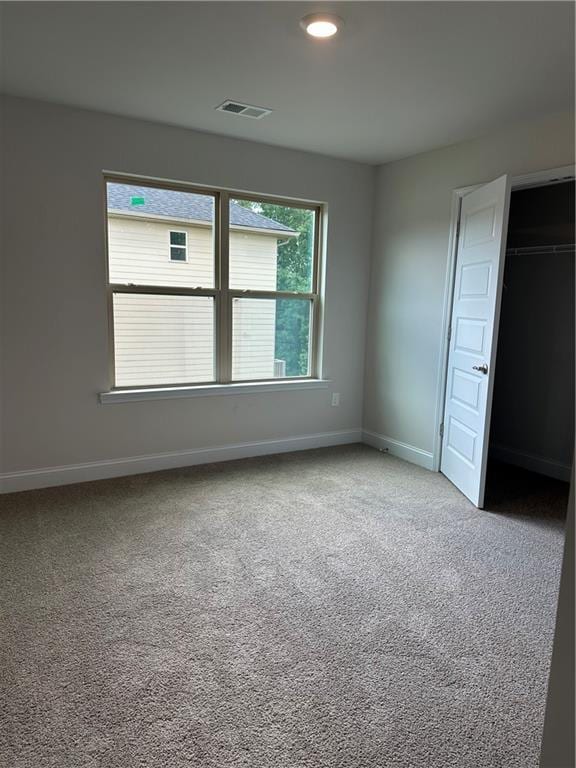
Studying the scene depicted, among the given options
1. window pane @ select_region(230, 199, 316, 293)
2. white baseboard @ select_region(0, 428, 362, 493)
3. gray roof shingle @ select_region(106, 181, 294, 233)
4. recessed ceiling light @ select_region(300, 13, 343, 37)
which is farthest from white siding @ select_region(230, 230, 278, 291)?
recessed ceiling light @ select_region(300, 13, 343, 37)

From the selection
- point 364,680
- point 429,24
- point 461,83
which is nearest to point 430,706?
point 364,680

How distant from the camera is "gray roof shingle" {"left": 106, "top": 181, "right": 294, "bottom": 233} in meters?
3.66

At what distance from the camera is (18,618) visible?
2.17 meters

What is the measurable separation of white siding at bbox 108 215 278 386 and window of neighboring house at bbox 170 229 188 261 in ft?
0.10

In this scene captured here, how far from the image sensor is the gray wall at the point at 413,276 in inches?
149

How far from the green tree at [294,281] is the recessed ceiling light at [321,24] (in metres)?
2.09

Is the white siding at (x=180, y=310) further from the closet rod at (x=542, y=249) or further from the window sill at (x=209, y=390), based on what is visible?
the closet rod at (x=542, y=249)

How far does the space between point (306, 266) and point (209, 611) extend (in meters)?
3.16

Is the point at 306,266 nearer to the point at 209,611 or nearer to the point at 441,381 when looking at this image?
the point at 441,381

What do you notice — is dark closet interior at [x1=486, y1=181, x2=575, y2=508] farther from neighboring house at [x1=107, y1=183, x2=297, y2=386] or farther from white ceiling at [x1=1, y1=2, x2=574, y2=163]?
neighboring house at [x1=107, y1=183, x2=297, y2=386]

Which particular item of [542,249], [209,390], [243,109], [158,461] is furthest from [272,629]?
[542,249]

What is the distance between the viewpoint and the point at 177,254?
12.8 ft

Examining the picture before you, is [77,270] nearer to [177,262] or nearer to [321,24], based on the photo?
[177,262]

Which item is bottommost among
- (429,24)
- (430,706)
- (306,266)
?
(430,706)
